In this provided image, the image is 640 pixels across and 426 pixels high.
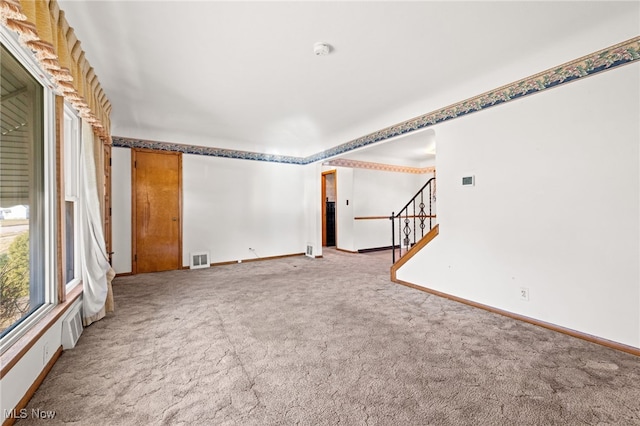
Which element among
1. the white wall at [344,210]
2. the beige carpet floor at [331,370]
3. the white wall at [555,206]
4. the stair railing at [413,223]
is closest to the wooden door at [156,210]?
the beige carpet floor at [331,370]

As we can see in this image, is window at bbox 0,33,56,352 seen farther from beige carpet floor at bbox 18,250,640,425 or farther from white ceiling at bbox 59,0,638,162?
white ceiling at bbox 59,0,638,162

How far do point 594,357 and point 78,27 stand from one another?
4.51 meters

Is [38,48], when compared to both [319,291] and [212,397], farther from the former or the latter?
[319,291]

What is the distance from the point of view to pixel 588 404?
155 cm

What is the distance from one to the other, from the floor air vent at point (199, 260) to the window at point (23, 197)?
290 centimetres

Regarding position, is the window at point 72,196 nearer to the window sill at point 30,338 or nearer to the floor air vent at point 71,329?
the floor air vent at point 71,329

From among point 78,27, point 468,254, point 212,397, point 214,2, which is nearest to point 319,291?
point 468,254

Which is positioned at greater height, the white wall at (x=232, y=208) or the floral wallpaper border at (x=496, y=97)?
the floral wallpaper border at (x=496, y=97)

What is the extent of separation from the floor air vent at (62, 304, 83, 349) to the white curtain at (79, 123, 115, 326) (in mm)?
191

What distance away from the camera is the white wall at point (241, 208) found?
514cm

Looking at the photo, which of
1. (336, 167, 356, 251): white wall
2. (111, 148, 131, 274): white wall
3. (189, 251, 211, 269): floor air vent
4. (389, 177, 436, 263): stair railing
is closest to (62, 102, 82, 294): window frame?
(111, 148, 131, 274): white wall

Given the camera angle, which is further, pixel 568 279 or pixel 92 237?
pixel 92 237

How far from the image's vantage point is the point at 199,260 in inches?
200

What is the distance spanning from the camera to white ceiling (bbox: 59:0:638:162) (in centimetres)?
198
